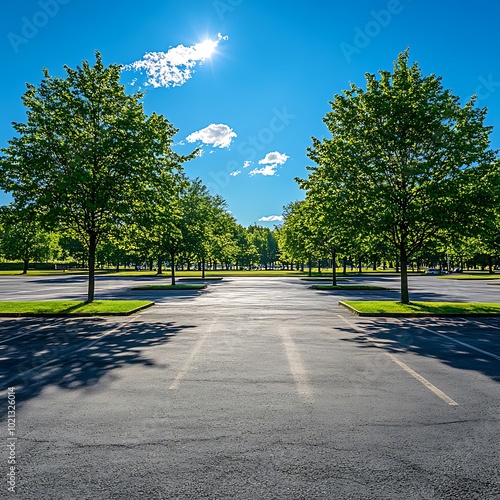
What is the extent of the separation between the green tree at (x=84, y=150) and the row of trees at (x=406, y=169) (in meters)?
8.65

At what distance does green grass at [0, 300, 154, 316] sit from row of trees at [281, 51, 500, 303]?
9.97 metres

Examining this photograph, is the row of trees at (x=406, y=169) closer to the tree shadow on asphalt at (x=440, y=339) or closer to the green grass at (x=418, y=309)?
the green grass at (x=418, y=309)

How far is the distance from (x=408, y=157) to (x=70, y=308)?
16559 mm

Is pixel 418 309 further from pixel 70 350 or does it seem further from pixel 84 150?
pixel 84 150

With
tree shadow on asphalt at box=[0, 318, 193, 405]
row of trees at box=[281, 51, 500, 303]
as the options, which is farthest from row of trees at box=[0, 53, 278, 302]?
row of trees at box=[281, 51, 500, 303]

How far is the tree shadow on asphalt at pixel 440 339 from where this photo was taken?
8562 millimetres

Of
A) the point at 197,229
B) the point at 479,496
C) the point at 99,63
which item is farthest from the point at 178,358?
the point at 197,229

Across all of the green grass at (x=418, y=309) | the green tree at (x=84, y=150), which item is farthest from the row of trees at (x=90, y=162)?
the green grass at (x=418, y=309)

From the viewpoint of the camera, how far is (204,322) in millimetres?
14469

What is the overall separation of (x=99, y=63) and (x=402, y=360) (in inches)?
732

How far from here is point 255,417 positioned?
17.8ft

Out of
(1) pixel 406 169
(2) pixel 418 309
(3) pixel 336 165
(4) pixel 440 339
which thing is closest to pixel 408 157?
(1) pixel 406 169

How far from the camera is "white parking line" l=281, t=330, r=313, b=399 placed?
6.57 metres

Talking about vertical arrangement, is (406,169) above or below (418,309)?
above
